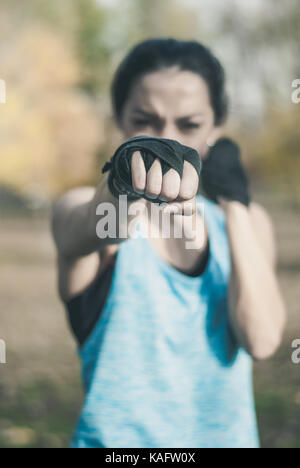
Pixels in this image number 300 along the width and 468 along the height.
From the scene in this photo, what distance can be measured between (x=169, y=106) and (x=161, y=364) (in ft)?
1.07

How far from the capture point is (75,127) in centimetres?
248

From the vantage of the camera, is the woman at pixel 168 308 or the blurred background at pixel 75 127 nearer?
the woman at pixel 168 308

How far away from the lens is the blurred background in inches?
91.4

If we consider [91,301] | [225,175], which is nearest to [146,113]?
[225,175]

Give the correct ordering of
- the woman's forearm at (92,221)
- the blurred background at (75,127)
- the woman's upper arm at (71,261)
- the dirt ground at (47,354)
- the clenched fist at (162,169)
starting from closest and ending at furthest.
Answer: the clenched fist at (162,169), the woman's forearm at (92,221), the woman's upper arm at (71,261), the dirt ground at (47,354), the blurred background at (75,127)

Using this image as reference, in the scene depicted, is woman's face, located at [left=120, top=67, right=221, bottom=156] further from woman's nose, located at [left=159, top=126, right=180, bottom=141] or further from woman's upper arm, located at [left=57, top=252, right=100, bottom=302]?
woman's upper arm, located at [left=57, top=252, right=100, bottom=302]

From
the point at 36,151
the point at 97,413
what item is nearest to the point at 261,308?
the point at 97,413

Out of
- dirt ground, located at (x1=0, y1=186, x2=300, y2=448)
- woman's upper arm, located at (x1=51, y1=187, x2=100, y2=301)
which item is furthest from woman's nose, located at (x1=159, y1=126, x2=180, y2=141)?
dirt ground, located at (x1=0, y1=186, x2=300, y2=448)

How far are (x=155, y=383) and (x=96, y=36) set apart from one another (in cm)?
227

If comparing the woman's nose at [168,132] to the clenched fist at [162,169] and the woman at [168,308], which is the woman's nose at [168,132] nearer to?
the woman at [168,308]

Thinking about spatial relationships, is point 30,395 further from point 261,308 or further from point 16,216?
point 261,308

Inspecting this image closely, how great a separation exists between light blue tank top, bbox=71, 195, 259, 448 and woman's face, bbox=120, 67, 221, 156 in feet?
0.45

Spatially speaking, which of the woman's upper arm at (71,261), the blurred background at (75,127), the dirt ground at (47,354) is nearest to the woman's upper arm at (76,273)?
the woman's upper arm at (71,261)

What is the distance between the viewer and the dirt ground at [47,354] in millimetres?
1752
